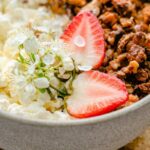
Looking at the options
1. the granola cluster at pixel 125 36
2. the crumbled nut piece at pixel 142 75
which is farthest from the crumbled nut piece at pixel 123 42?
the crumbled nut piece at pixel 142 75

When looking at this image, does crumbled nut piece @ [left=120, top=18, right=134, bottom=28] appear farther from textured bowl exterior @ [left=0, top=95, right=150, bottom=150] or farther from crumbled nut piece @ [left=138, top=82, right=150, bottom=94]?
textured bowl exterior @ [left=0, top=95, right=150, bottom=150]

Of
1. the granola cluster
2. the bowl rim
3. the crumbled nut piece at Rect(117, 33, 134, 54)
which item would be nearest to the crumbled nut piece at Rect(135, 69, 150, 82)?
the granola cluster

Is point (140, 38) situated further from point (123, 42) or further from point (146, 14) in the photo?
point (146, 14)

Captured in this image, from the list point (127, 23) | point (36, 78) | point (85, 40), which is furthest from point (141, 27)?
point (36, 78)

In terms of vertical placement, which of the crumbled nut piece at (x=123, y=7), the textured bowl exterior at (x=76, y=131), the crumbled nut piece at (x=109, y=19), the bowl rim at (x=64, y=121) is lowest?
the textured bowl exterior at (x=76, y=131)

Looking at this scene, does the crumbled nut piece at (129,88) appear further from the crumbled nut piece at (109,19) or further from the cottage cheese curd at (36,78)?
the crumbled nut piece at (109,19)

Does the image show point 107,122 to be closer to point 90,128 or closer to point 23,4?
point 90,128
